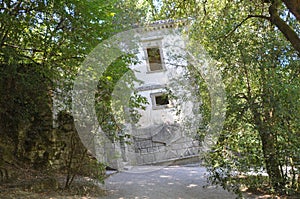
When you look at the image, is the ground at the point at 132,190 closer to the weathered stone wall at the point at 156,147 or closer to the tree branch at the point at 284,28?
the tree branch at the point at 284,28

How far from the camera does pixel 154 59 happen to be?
616 centimetres

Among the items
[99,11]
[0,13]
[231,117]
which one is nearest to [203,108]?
[231,117]

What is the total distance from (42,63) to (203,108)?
269 centimetres

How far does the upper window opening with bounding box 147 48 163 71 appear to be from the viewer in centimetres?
596

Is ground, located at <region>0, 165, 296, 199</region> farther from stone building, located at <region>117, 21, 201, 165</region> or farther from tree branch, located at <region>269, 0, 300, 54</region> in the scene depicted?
tree branch, located at <region>269, 0, 300, 54</region>

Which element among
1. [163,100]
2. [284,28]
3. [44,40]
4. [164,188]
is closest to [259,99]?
[284,28]

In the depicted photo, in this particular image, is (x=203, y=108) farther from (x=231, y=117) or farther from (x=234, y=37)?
(x=234, y=37)

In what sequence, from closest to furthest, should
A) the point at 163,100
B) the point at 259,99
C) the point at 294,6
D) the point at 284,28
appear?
the point at 294,6, the point at 284,28, the point at 259,99, the point at 163,100

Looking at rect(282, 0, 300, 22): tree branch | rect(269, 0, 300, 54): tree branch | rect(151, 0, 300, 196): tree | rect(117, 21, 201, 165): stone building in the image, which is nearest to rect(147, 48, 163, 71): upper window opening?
rect(117, 21, 201, 165): stone building

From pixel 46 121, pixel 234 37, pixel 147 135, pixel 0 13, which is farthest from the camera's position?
pixel 147 135

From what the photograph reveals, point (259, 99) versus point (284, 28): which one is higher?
point (284, 28)

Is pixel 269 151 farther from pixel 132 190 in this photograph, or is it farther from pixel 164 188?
pixel 132 190

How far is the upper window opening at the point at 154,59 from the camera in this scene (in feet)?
19.6

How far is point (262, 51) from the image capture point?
11.6ft
